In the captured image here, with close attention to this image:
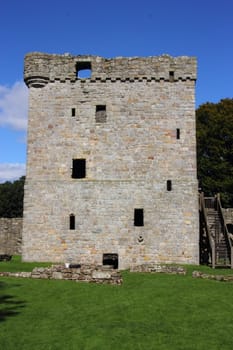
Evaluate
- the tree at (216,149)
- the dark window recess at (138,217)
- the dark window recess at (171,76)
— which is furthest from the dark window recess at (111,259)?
the tree at (216,149)

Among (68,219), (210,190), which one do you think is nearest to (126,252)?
(68,219)

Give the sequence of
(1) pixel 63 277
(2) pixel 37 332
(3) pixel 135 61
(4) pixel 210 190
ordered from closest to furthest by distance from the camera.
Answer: (2) pixel 37 332 → (1) pixel 63 277 → (3) pixel 135 61 → (4) pixel 210 190

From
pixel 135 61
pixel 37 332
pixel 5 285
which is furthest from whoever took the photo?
pixel 135 61

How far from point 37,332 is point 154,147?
14.0 m

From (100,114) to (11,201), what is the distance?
39.8 m

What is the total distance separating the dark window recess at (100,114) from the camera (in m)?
21.8

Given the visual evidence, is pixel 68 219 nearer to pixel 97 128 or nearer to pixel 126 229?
pixel 126 229

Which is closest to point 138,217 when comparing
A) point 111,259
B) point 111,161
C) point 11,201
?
point 111,259

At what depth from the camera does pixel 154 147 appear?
69.7ft

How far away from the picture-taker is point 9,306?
10.8 m

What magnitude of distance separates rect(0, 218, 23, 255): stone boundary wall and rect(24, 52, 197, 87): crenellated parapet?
39.8ft

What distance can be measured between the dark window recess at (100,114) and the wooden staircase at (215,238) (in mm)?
6899

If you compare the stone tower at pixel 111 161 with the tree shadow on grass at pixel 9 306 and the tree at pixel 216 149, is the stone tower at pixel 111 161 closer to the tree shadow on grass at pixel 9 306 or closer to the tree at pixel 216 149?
the tree shadow on grass at pixel 9 306

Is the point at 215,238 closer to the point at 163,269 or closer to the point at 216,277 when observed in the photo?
the point at 163,269
